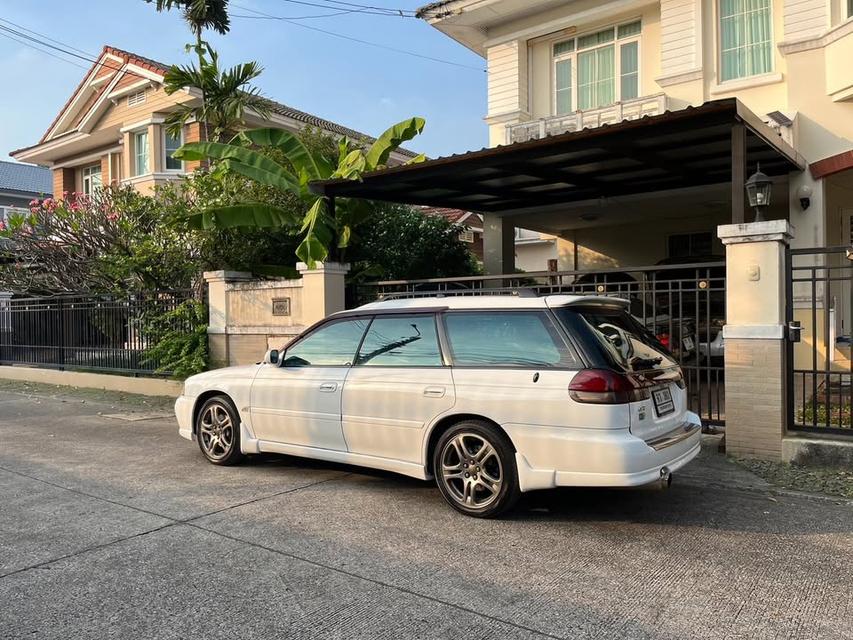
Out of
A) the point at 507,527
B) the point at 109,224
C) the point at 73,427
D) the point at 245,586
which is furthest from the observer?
the point at 109,224

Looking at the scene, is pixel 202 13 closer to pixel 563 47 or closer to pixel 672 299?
pixel 563 47

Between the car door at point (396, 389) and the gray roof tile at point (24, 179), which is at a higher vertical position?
→ the gray roof tile at point (24, 179)

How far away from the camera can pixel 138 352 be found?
13.5m

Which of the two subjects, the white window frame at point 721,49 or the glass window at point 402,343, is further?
the white window frame at point 721,49

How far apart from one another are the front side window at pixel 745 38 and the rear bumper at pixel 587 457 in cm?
916

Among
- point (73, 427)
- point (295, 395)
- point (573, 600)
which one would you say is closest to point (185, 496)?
point (295, 395)

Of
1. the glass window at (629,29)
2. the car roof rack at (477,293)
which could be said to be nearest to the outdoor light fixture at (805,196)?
the glass window at (629,29)

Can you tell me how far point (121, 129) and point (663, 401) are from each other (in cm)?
2229

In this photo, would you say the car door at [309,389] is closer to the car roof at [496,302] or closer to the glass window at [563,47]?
the car roof at [496,302]

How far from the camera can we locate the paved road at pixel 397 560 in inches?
142

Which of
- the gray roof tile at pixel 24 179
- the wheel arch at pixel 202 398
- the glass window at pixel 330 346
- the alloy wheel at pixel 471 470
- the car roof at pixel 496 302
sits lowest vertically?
the alloy wheel at pixel 471 470

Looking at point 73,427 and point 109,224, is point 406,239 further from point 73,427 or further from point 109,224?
point 73,427

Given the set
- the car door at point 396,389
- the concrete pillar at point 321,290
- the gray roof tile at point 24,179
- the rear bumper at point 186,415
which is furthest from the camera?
the gray roof tile at point 24,179

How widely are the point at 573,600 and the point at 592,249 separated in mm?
14430
